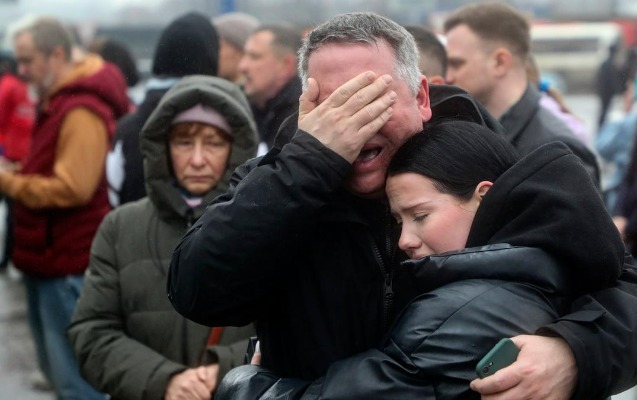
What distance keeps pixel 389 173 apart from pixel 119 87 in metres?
3.76

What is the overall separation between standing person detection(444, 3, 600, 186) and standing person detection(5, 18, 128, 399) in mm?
1912

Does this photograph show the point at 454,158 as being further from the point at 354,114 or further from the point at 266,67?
the point at 266,67

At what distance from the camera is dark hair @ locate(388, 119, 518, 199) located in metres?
2.17

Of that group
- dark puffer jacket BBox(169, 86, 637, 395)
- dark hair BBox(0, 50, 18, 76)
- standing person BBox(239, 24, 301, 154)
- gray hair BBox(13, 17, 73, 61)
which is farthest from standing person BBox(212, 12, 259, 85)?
dark puffer jacket BBox(169, 86, 637, 395)

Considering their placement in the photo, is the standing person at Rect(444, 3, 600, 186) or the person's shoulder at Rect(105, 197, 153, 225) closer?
the person's shoulder at Rect(105, 197, 153, 225)

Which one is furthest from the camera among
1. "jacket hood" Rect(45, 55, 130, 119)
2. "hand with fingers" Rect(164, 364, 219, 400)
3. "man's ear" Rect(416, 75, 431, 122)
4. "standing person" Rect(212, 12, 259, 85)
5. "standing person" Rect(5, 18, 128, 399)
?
"standing person" Rect(212, 12, 259, 85)

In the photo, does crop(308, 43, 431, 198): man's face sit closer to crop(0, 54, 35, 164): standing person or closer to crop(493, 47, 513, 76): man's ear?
crop(493, 47, 513, 76): man's ear

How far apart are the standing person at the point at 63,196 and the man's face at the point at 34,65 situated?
184 mm

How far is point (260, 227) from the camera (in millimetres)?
A: 2104

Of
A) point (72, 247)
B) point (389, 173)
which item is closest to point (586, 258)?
point (389, 173)

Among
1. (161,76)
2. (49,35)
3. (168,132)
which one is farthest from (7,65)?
(168,132)

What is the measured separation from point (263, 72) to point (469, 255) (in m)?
4.36

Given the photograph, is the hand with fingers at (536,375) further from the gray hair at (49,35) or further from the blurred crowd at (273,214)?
the gray hair at (49,35)

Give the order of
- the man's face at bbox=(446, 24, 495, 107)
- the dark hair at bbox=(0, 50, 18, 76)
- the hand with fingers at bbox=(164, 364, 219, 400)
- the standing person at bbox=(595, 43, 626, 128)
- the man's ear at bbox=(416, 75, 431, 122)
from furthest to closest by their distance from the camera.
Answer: the standing person at bbox=(595, 43, 626, 128)
the dark hair at bbox=(0, 50, 18, 76)
the man's face at bbox=(446, 24, 495, 107)
the hand with fingers at bbox=(164, 364, 219, 400)
the man's ear at bbox=(416, 75, 431, 122)
